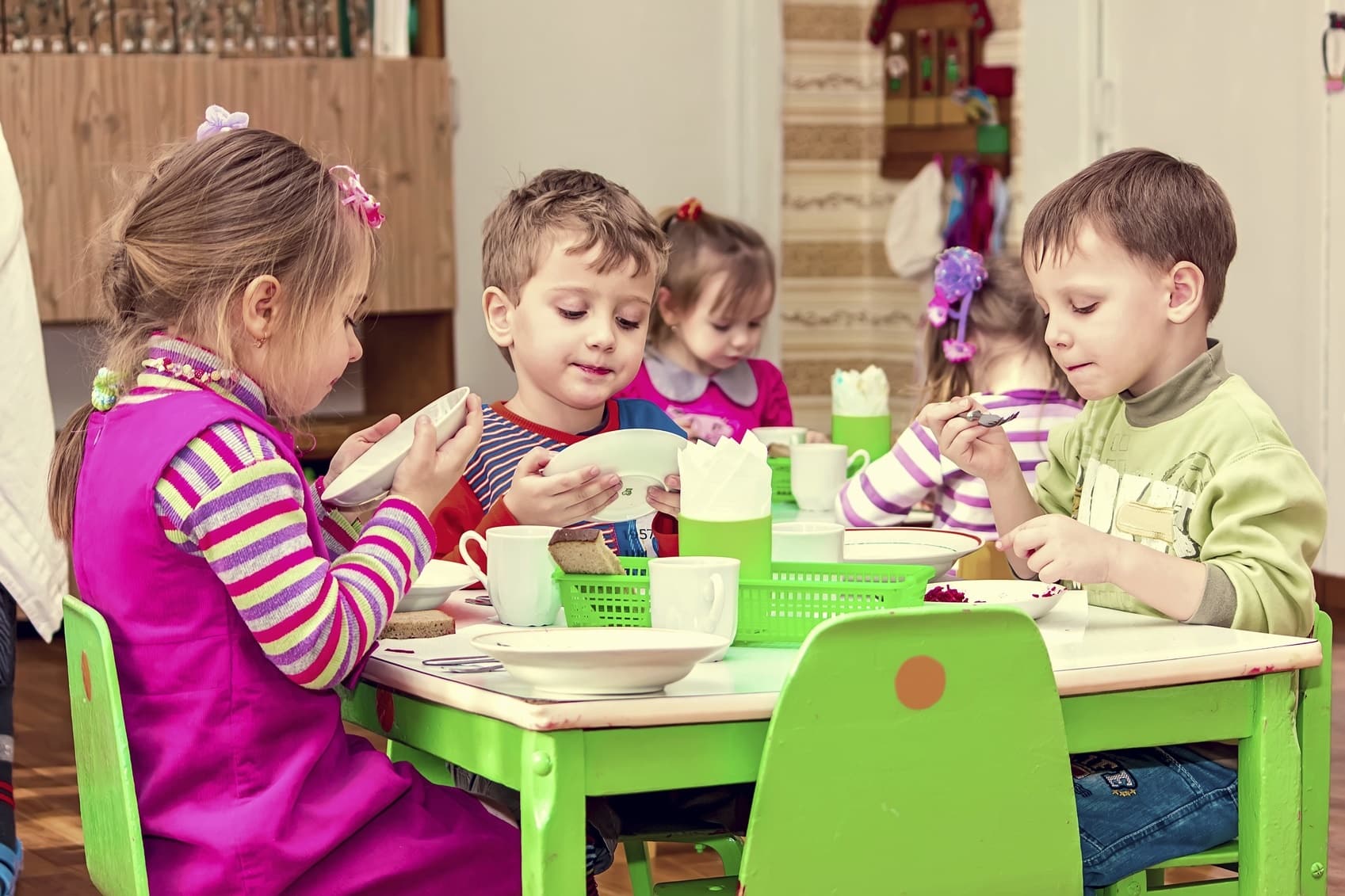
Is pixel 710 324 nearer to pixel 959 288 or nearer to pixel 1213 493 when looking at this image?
pixel 959 288

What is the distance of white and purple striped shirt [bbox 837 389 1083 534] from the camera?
8.29 ft

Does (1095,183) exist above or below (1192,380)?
above

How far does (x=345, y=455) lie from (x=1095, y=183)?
34.4 inches

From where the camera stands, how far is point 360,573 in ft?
5.07

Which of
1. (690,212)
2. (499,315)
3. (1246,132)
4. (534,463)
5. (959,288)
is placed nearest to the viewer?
(534,463)

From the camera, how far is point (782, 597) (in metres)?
1.57

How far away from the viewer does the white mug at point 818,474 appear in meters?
2.60

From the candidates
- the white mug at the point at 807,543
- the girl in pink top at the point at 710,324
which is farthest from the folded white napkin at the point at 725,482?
the girl in pink top at the point at 710,324

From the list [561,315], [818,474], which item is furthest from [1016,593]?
[818,474]

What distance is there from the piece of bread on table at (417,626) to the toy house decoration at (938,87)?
411 centimetres

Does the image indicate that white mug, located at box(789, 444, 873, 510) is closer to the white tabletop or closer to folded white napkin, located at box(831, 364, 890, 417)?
folded white napkin, located at box(831, 364, 890, 417)

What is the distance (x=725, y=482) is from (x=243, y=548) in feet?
1.49

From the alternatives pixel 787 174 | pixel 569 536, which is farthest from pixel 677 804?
pixel 787 174

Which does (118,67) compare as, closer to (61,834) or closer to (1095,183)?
(61,834)
